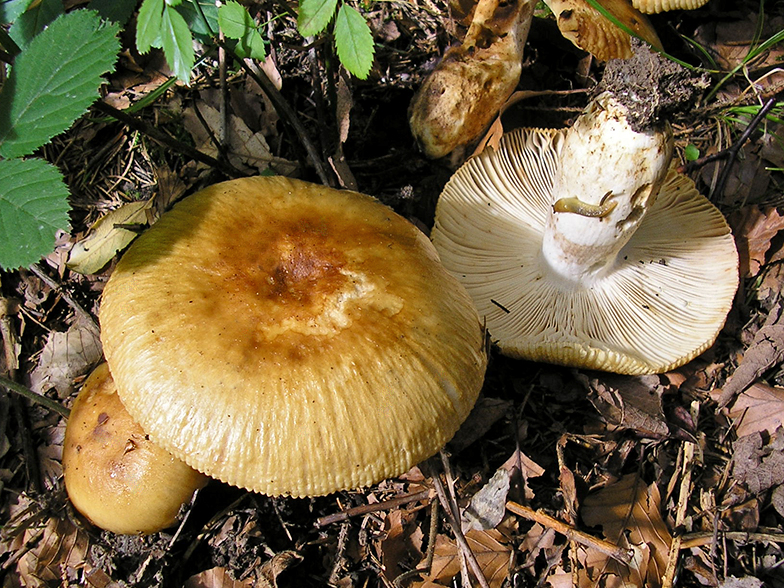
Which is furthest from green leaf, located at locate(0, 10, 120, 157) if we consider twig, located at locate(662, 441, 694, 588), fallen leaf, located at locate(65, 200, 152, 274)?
twig, located at locate(662, 441, 694, 588)

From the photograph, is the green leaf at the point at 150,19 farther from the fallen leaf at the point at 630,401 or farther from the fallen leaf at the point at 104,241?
the fallen leaf at the point at 630,401

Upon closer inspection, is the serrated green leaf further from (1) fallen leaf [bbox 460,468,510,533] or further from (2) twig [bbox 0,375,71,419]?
(1) fallen leaf [bbox 460,468,510,533]

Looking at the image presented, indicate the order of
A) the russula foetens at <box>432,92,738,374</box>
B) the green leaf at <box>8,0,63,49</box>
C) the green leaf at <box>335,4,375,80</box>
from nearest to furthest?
the green leaf at <box>335,4,375,80</box>
the green leaf at <box>8,0,63,49</box>
the russula foetens at <box>432,92,738,374</box>

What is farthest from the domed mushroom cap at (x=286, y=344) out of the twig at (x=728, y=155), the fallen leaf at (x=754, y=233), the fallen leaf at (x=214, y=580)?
the twig at (x=728, y=155)

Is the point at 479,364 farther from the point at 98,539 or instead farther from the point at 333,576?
the point at 98,539

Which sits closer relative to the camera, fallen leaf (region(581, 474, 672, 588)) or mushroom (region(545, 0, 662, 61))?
fallen leaf (region(581, 474, 672, 588))

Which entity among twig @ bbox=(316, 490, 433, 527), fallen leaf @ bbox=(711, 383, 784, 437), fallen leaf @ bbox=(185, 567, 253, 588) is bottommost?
fallen leaf @ bbox=(711, 383, 784, 437)

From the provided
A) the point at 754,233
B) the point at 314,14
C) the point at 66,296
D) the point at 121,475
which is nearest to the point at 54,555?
the point at 121,475

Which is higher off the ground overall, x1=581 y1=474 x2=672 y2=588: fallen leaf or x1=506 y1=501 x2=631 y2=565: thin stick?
x1=506 y1=501 x2=631 y2=565: thin stick

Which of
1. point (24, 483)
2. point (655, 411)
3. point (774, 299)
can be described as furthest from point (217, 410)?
point (774, 299)
